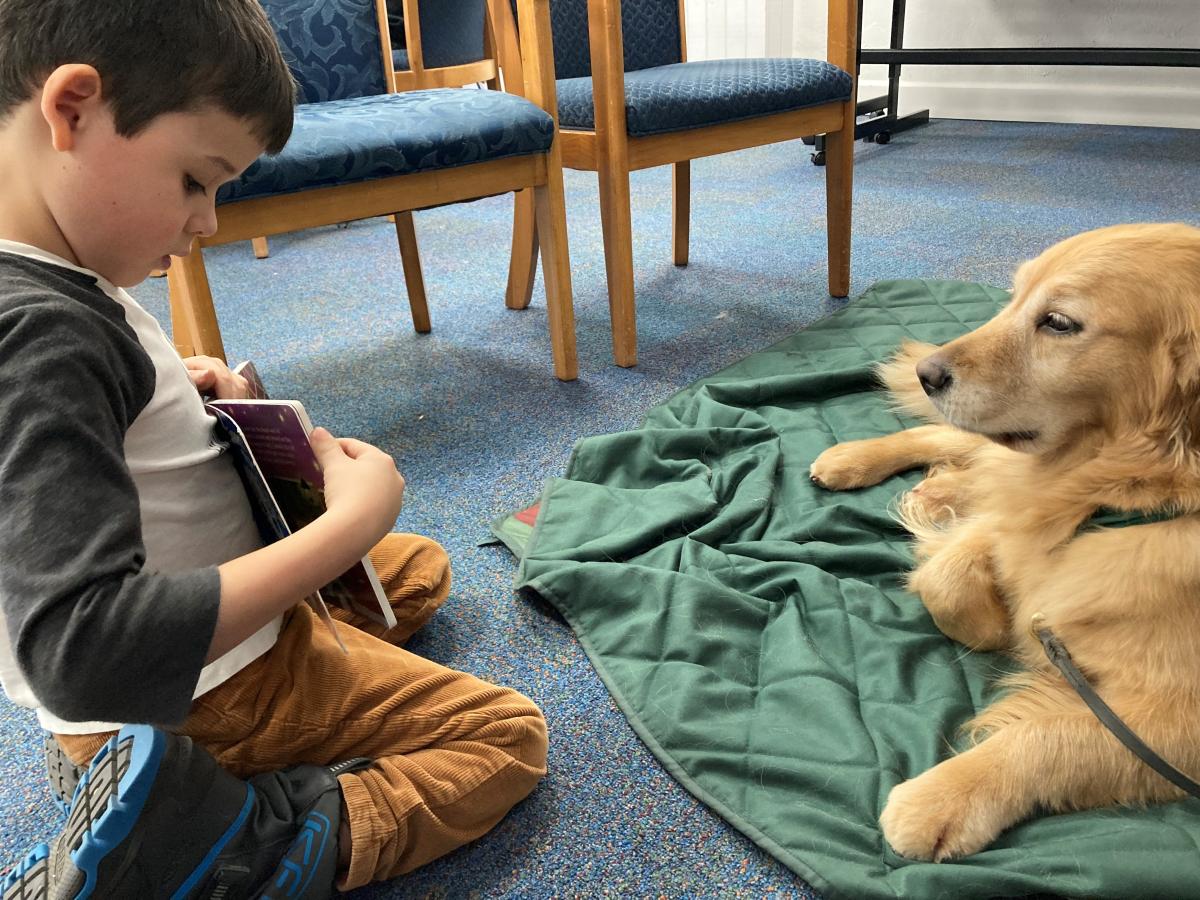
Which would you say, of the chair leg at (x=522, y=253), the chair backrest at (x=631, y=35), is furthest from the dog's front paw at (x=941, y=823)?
the chair backrest at (x=631, y=35)

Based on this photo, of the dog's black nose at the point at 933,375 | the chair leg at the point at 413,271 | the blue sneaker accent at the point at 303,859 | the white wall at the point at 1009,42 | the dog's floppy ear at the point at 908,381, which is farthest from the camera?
the white wall at the point at 1009,42

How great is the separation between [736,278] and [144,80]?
→ 2.06m

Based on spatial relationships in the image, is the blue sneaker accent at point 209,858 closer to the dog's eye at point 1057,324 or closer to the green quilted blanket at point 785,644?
the green quilted blanket at point 785,644

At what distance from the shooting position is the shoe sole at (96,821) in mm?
670

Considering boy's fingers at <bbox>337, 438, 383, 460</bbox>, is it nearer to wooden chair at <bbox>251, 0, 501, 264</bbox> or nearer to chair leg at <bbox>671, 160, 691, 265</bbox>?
chair leg at <bbox>671, 160, 691, 265</bbox>

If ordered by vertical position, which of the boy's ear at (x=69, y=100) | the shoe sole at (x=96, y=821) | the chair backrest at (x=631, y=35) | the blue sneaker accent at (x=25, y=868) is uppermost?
the boy's ear at (x=69, y=100)

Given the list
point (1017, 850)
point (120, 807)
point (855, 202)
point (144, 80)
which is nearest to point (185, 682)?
point (120, 807)

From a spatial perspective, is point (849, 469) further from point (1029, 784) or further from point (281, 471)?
point (281, 471)

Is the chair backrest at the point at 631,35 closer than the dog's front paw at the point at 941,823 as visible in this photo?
No

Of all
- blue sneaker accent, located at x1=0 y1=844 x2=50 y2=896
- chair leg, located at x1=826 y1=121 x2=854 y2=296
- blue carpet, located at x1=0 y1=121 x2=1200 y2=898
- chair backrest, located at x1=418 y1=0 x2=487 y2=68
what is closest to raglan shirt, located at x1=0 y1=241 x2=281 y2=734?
blue sneaker accent, located at x1=0 y1=844 x2=50 y2=896

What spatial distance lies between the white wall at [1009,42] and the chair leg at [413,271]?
3.25 meters

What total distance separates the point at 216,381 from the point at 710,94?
4.21 ft

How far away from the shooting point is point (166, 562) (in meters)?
0.80

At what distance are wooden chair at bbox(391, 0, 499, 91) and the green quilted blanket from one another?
1541 millimetres
